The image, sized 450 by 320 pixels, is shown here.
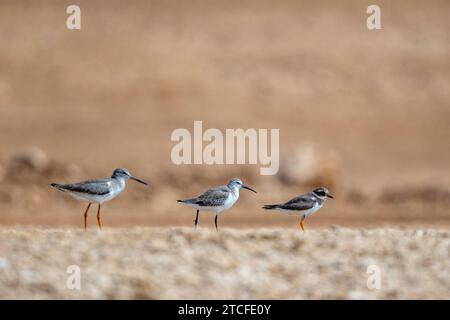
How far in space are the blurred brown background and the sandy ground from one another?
16.5 meters

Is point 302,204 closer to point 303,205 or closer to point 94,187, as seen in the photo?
point 303,205

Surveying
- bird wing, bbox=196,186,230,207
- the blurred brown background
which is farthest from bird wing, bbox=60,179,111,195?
the blurred brown background

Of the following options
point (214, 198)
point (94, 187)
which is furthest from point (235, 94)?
point (94, 187)

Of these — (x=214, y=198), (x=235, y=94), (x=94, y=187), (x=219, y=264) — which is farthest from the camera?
(x=235, y=94)

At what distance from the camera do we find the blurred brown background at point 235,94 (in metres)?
35.5

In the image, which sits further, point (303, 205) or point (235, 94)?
point (235, 94)

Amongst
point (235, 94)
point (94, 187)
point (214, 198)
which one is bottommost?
point (235, 94)

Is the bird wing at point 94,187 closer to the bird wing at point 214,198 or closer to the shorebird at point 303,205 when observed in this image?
the bird wing at point 214,198

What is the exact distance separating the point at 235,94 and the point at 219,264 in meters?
36.1

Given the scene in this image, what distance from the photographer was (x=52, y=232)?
15836 millimetres

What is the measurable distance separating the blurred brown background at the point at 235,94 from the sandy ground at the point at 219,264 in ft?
54.2

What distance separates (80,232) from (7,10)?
145ft

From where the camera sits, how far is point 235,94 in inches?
1977

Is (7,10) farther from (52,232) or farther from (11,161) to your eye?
(52,232)
